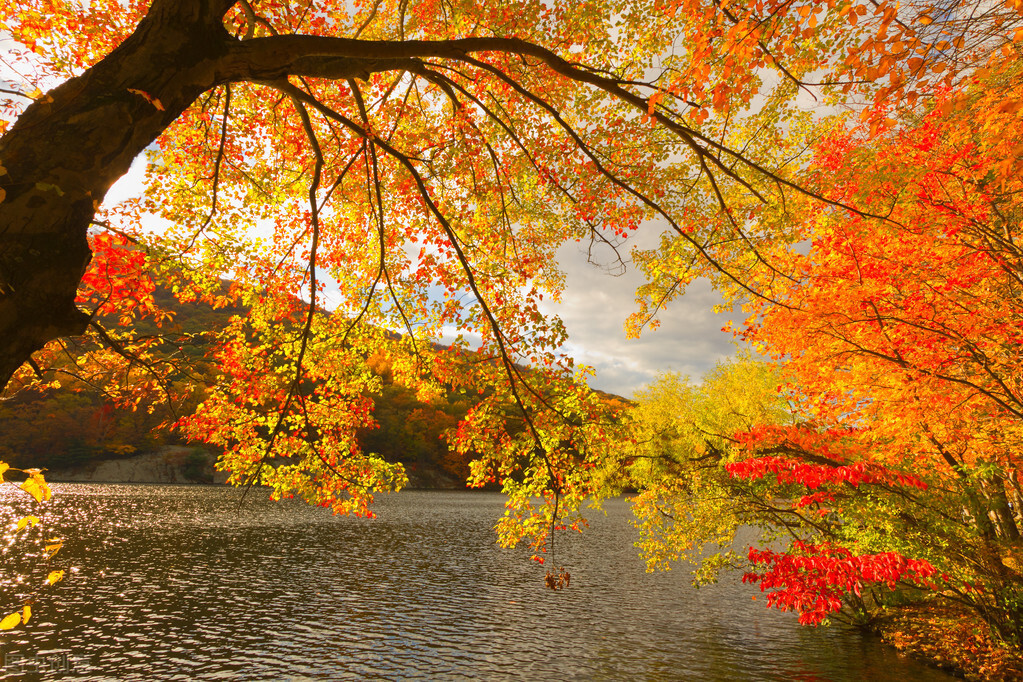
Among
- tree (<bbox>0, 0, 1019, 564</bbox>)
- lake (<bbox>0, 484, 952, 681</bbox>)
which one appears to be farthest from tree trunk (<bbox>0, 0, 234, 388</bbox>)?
lake (<bbox>0, 484, 952, 681</bbox>)

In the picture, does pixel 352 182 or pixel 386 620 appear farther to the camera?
pixel 386 620

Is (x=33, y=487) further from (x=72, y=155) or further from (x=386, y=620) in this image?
(x=386, y=620)

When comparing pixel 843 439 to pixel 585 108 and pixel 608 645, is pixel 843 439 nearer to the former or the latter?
pixel 608 645

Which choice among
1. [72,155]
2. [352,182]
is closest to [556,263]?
[352,182]

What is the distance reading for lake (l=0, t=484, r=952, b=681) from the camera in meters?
10.9

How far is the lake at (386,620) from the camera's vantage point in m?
10.9

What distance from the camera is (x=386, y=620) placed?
14.2 m

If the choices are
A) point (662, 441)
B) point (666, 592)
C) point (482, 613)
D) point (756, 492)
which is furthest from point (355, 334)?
point (662, 441)

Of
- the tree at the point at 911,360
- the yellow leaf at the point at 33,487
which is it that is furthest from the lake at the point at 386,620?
the yellow leaf at the point at 33,487

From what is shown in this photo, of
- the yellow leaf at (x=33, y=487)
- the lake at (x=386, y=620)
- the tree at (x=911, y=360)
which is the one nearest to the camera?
the yellow leaf at (x=33, y=487)

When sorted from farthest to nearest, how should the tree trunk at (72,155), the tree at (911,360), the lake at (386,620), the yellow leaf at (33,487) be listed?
the lake at (386,620) < the tree at (911,360) < the tree trunk at (72,155) < the yellow leaf at (33,487)

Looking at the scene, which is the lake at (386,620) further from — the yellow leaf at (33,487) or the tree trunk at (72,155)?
the yellow leaf at (33,487)

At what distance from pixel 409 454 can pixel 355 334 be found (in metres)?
64.0

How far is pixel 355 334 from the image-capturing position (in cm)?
715
